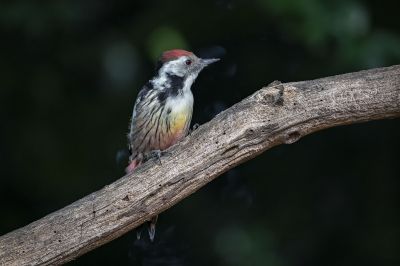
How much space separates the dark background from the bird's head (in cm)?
92

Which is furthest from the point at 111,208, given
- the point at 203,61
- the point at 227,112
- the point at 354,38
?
the point at 354,38

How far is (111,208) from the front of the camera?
383 centimetres

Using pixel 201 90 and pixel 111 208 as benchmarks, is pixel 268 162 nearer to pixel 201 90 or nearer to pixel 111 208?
pixel 201 90

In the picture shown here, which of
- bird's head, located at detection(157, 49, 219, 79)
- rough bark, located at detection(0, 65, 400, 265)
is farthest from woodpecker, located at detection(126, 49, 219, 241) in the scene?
rough bark, located at detection(0, 65, 400, 265)

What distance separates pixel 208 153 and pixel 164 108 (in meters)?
1.11

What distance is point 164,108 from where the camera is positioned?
4879mm

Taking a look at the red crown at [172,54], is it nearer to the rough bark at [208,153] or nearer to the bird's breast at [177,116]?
the bird's breast at [177,116]

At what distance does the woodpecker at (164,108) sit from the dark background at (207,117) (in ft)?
3.08

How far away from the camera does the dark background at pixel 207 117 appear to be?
616cm

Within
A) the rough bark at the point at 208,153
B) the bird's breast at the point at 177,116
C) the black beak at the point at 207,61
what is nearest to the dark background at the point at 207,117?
the black beak at the point at 207,61

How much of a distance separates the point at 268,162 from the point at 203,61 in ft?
5.45

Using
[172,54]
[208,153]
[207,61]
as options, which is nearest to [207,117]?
[207,61]

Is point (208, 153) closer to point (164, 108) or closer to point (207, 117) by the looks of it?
point (164, 108)

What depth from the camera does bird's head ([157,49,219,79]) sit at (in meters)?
5.09
